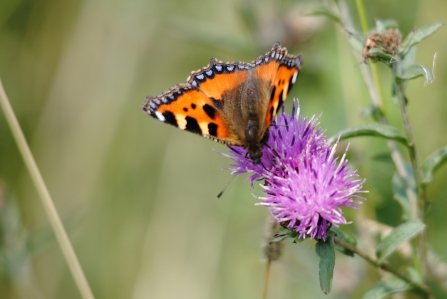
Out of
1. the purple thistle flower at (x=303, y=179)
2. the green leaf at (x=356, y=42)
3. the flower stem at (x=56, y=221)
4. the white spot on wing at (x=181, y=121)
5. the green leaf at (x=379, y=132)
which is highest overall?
the green leaf at (x=356, y=42)

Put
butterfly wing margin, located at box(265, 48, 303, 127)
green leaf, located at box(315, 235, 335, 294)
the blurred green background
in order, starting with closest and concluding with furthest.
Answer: green leaf, located at box(315, 235, 335, 294) → butterfly wing margin, located at box(265, 48, 303, 127) → the blurred green background

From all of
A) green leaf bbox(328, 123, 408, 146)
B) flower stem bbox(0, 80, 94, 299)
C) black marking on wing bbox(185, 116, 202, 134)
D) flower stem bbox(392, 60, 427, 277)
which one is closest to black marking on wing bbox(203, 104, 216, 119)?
black marking on wing bbox(185, 116, 202, 134)

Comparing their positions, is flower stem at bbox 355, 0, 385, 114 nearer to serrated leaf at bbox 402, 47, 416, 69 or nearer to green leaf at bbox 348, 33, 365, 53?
green leaf at bbox 348, 33, 365, 53

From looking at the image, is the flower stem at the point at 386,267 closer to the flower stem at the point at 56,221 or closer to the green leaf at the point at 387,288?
the green leaf at the point at 387,288

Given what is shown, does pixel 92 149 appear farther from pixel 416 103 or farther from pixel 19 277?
pixel 416 103

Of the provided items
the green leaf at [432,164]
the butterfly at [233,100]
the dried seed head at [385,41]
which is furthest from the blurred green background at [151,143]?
the dried seed head at [385,41]

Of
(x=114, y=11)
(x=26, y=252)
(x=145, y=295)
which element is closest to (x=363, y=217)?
(x=145, y=295)
